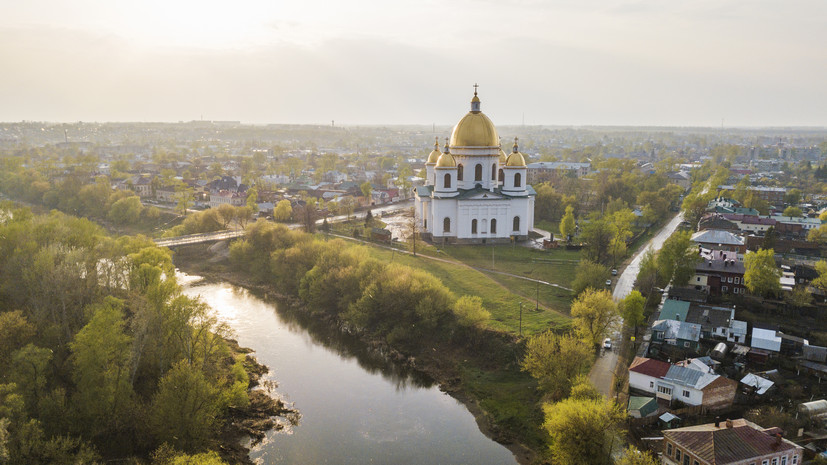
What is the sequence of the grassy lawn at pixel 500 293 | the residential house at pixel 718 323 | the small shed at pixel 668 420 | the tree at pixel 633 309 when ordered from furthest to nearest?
the grassy lawn at pixel 500 293
the tree at pixel 633 309
the residential house at pixel 718 323
the small shed at pixel 668 420

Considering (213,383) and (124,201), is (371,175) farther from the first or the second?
(213,383)

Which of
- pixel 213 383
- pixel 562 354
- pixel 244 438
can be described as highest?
pixel 562 354

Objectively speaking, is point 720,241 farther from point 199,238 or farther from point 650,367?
point 199,238

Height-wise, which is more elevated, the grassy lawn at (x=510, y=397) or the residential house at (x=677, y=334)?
the residential house at (x=677, y=334)

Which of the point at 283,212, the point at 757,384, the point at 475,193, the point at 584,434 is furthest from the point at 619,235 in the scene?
the point at 283,212

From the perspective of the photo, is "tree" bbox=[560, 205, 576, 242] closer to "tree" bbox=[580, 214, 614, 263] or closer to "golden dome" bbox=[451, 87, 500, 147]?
"tree" bbox=[580, 214, 614, 263]

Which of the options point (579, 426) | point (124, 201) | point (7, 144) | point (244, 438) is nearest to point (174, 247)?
point (124, 201)

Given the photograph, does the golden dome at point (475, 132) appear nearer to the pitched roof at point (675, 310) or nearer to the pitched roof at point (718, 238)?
the pitched roof at point (718, 238)

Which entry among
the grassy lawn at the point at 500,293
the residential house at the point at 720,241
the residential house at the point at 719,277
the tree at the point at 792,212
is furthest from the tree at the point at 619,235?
the tree at the point at 792,212
